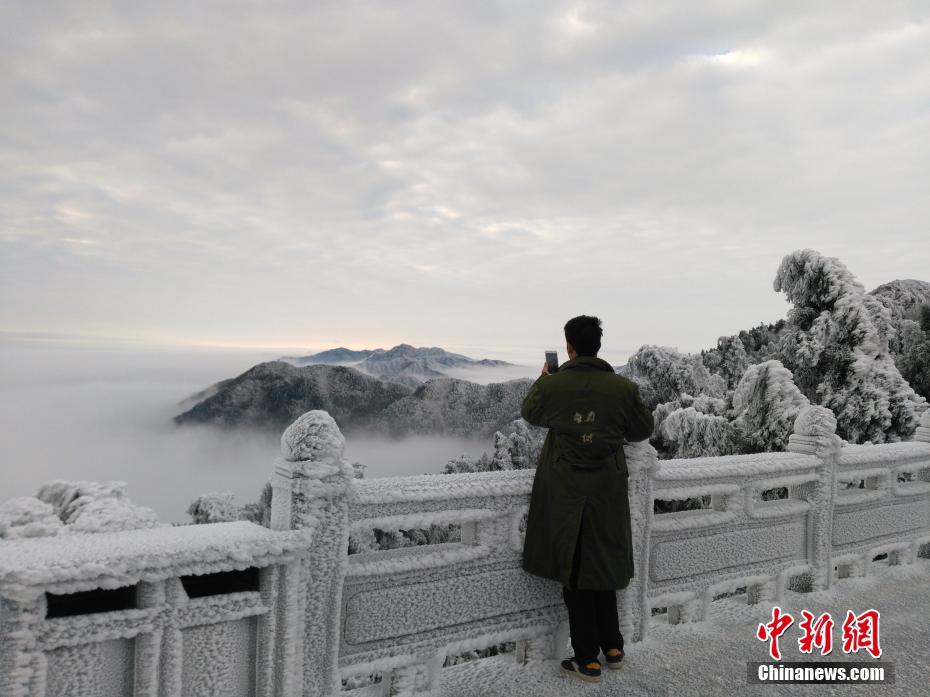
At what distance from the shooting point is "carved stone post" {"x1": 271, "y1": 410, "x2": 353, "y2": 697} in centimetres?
266

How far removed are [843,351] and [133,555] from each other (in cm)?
1015

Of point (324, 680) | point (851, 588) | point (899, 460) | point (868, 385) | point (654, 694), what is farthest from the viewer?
point (868, 385)

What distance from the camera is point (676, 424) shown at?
1024 centimetres

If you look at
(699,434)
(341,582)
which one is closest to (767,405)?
(699,434)

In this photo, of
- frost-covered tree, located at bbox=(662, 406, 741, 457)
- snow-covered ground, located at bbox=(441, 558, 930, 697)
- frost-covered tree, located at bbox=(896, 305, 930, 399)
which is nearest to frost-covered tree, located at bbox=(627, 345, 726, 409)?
frost-covered tree, located at bbox=(662, 406, 741, 457)

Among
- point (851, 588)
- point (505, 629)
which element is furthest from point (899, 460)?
point (505, 629)

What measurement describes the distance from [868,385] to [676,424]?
8.52ft

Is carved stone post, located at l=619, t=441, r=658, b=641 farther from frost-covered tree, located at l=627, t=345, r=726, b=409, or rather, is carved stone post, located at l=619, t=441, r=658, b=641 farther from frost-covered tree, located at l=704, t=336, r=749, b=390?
frost-covered tree, located at l=704, t=336, r=749, b=390

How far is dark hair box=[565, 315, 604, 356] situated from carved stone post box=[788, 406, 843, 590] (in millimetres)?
2222

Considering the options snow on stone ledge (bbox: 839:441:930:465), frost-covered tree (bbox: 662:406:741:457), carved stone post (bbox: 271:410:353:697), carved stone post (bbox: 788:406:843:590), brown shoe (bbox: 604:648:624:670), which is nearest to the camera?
carved stone post (bbox: 271:410:353:697)

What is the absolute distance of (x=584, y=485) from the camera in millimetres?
3102

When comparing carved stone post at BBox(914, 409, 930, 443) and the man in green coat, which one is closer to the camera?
the man in green coat

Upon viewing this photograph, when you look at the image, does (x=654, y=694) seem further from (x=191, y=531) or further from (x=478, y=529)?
(x=191, y=531)

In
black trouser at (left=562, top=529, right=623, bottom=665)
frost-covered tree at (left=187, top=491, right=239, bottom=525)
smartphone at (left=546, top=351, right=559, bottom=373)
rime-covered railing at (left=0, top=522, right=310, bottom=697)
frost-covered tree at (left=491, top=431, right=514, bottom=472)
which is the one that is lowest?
frost-covered tree at (left=187, top=491, right=239, bottom=525)
